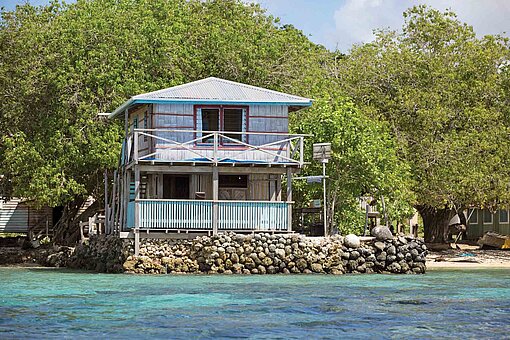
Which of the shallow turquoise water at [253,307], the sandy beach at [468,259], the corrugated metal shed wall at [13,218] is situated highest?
the corrugated metal shed wall at [13,218]

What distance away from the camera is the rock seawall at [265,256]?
31.8 meters

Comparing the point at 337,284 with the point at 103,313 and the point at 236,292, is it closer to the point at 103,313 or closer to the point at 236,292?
the point at 236,292

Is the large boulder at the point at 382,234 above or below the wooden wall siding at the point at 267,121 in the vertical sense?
below

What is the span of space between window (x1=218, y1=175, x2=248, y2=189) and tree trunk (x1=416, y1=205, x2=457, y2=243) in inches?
599

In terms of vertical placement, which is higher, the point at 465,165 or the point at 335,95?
the point at 335,95

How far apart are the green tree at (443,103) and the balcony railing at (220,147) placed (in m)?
9.94

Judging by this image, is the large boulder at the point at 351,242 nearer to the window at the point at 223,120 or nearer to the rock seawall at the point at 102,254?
the window at the point at 223,120

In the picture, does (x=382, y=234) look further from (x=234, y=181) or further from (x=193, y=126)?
(x=193, y=126)

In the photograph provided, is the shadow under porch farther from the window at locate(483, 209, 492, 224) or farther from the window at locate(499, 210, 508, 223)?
the window at locate(483, 209, 492, 224)

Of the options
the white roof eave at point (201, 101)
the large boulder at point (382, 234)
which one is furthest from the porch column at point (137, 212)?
the large boulder at point (382, 234)

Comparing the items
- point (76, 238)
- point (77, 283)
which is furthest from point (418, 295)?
point (76, 238)

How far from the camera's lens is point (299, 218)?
40.8 meters

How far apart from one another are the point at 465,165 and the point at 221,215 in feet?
48.1

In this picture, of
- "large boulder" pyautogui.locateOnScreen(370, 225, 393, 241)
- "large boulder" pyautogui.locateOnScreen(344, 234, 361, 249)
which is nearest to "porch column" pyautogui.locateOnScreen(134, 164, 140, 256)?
"large boulder" pyautogui.locateOnScreen(344, 234, 361, 249)
